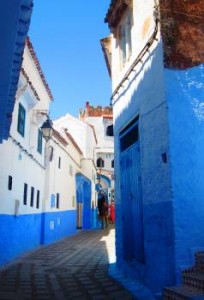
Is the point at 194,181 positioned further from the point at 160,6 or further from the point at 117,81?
the point at 117,81

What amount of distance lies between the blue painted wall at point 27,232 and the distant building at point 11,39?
17.0 feet

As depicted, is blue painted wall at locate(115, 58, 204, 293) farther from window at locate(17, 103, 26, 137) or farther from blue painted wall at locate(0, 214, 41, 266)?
window at locate(17, 103, 26, 137)

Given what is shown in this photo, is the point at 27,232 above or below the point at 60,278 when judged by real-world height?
above

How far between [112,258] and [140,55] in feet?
21.1

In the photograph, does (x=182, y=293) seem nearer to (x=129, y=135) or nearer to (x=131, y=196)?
(x=131, y=196)

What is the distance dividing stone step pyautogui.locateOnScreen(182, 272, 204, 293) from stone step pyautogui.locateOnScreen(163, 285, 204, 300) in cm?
6

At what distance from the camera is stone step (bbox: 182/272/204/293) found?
4439 millimetres

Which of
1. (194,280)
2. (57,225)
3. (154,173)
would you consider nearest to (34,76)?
(57,225)

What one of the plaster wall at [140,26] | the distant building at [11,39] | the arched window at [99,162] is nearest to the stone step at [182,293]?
the distant building at [11,39]

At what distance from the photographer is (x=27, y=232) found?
1242cm

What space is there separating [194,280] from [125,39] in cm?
626

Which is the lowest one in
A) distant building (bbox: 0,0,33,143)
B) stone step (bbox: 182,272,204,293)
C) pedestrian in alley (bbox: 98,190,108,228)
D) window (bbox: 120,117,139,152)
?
stone step (bbox: 182,272,204,293)

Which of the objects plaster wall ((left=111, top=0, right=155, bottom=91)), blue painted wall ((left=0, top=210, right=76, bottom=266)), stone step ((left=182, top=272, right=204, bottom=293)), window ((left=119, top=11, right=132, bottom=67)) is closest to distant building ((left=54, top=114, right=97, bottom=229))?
blue painted wall ((left=0, top=210, right=76, bottom=266))

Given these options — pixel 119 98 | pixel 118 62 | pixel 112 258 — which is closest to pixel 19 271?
pixel 112 258
